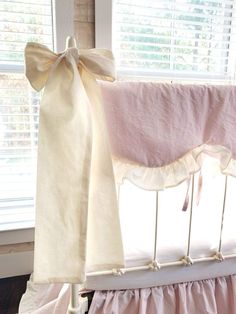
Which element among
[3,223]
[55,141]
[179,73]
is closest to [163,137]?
[55,141]

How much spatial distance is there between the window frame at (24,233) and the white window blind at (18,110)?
0.02 metres

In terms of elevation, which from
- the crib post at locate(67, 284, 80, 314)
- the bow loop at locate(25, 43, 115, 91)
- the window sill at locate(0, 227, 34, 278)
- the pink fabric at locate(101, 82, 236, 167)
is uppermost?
the bow loop at locate(25, 43, 115, 91)

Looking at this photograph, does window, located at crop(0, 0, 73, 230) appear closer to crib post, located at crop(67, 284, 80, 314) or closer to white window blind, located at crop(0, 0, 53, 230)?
white window blind, located at crop(0, 0, 53, 230)

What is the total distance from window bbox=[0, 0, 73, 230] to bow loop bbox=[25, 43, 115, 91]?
505mm

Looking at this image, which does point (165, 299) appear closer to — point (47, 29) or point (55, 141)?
point (55, 141)

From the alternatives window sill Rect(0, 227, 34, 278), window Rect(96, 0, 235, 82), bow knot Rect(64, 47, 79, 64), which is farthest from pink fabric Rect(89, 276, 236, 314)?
window Rect(96, 0, 235, 82)

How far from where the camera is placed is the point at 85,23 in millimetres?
1038

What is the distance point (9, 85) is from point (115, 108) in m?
0.63

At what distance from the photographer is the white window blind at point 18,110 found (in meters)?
0.99

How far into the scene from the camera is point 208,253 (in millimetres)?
803

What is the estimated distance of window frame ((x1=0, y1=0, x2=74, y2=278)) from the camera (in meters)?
0.99

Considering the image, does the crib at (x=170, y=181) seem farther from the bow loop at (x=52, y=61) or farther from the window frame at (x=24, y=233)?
the window frame at (x=24, y=233)

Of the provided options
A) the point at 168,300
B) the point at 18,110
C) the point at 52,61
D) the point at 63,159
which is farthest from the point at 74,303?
the point at 18,110

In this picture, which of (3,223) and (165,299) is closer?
(165,299)
